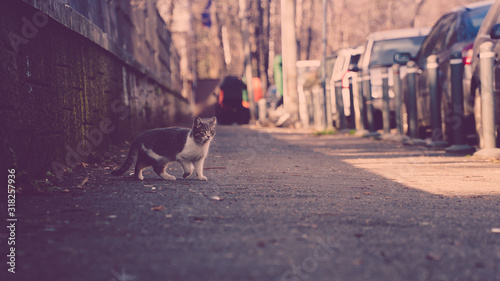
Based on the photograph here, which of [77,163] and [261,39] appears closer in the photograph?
[77,163]

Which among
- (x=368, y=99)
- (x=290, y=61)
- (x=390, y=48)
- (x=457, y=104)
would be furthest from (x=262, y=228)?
(x=290, y=61)

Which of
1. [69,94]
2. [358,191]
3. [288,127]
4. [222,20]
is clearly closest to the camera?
[358,191]

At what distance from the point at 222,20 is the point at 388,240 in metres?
54.4

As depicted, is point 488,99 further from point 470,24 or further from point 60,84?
point 60,84

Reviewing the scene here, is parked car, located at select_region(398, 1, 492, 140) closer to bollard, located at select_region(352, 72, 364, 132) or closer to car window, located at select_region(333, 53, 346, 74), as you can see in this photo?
bollard, located at select_region(352, 72, 364, 132)

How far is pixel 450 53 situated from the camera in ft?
32.3

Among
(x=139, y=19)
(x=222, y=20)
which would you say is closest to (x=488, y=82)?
(x=139, y=19)

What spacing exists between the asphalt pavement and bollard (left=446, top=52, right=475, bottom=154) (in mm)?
2123

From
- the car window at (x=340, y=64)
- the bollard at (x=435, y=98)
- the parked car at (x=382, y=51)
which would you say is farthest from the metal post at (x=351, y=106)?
the bollard at (x=435, y=98)

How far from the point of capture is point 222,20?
5722 cm

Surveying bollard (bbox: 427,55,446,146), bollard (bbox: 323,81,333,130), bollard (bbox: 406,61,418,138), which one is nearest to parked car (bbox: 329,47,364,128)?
bollard (bbox: 323,81,333,130)

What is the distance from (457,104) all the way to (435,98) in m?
0.96

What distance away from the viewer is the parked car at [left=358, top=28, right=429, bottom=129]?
15125 mm

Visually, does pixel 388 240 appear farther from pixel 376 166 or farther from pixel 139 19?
pixel 139 19
